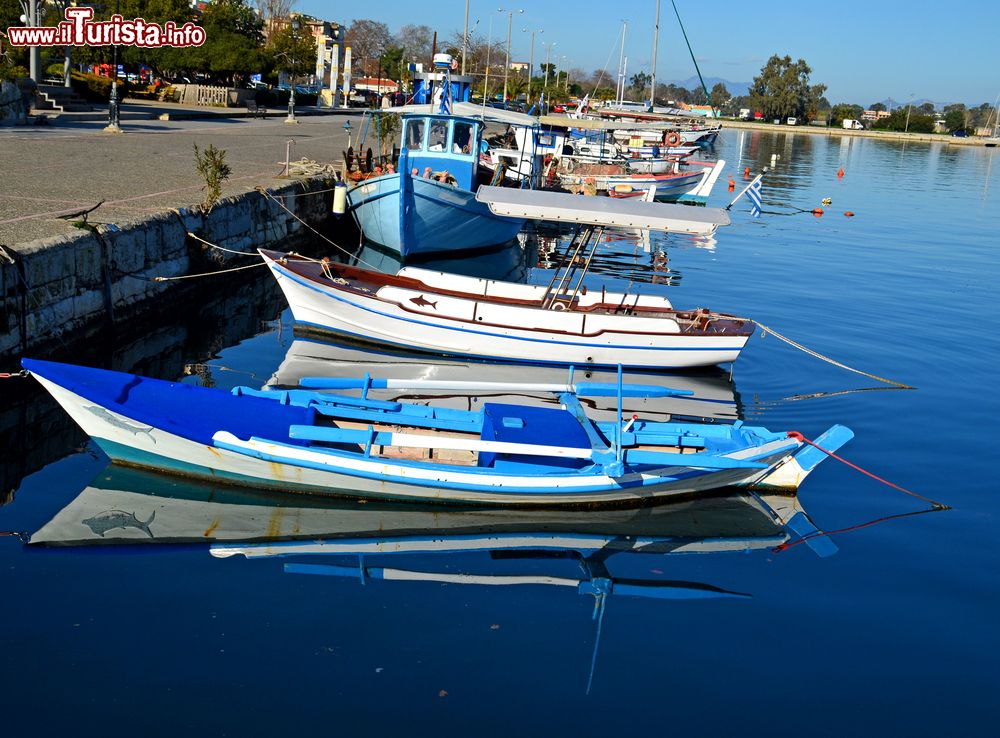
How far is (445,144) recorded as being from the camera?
855 inches

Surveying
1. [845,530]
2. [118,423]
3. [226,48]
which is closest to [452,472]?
[118,423]

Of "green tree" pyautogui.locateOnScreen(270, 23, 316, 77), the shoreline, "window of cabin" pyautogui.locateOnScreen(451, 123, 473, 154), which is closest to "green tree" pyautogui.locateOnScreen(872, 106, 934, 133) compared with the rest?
the shoreline

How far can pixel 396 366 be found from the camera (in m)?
13.2

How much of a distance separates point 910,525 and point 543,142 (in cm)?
3169

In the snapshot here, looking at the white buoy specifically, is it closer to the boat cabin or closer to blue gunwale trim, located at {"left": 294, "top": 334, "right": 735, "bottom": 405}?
the boat cabin

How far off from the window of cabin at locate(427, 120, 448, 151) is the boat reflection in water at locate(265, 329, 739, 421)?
914cm

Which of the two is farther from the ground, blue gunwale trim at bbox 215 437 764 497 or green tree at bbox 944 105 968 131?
green tree at bbox 944 105 968 131

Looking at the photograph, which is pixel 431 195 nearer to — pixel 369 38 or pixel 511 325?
pixel 511 325

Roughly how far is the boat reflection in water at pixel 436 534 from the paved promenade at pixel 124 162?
16.8ft

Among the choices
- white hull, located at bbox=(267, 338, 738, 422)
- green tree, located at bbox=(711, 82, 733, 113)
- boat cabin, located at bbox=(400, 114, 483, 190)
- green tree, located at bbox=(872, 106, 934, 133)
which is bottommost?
white hull, located at bbox=(267, 338, 738, 422)

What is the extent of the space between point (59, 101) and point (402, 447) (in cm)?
3140

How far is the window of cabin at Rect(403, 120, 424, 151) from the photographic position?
21734mm

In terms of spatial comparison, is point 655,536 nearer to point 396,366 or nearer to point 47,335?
point 396,366

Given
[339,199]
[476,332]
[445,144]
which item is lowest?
[476,332]
